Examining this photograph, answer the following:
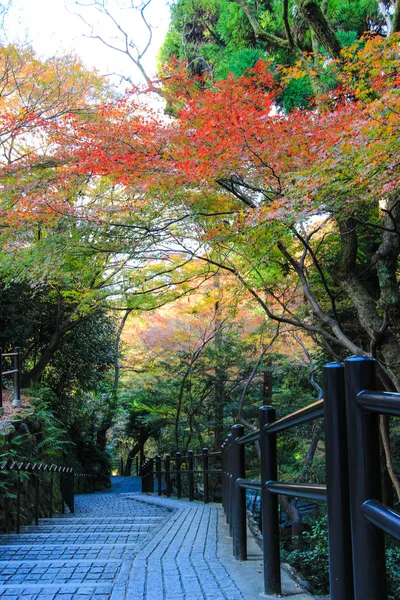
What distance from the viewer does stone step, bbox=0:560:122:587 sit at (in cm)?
295

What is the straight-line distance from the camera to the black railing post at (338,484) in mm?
1271

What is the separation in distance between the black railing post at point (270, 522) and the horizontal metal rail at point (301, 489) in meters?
0.06

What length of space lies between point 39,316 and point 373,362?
14.6 m

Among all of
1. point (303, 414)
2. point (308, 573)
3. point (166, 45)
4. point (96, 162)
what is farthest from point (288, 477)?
point (166, 45)

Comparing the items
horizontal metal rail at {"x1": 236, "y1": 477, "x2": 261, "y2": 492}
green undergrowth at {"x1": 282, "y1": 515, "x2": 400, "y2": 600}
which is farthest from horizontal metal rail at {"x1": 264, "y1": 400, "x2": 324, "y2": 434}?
green undergrowth at {"x1": 282, "y1": 515, "x2": 400, "y2": 600}

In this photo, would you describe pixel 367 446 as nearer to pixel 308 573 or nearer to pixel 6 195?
pixel 308 573

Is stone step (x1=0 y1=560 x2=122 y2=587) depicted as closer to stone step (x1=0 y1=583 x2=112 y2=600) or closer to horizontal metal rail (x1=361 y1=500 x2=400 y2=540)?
stone step (x1=0 y1=583 x2=112 y2=600)

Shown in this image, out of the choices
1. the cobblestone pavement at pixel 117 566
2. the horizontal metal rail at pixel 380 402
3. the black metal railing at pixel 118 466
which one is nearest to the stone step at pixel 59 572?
the cobblestone pavement at pixel 117 566

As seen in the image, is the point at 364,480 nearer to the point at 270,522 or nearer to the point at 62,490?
the point at 270,522

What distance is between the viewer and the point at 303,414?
1.69 m

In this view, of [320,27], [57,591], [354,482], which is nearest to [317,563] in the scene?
[57,591]

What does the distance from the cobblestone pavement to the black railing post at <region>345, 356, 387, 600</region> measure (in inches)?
57.1

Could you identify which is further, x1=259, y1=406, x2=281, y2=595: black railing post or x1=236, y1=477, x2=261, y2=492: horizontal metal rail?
x1=236, y1=477, x2=261, y2=492: horizontal metal rail

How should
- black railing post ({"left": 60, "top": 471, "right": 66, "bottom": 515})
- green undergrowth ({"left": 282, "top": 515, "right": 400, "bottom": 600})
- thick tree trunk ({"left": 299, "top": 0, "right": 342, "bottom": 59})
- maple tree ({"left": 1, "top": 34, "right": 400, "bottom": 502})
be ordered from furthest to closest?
black railing post ({"left": 60, "top": 471, "right": 66, "bottom": 515}) < thick tree trunk ({"left": 299, "top": 0, "right": 342, "bottom": 59}) < maple tree ({"left": 1, "top": 34, "right": 400, "bottom": 502}) < green undergrowth ({"left": 282, "top": 515, "right": 400, "bottom": 600})
